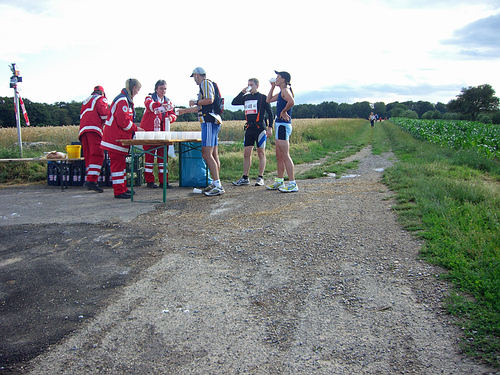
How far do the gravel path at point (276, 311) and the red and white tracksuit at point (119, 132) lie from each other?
2893 mm

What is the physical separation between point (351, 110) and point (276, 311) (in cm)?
15142

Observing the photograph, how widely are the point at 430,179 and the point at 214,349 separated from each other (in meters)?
6.57

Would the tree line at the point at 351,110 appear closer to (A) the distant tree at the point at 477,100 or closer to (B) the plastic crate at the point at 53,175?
(A) the distant tree at the point at 477,100

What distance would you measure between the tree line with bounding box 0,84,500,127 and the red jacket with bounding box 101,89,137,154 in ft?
37.8

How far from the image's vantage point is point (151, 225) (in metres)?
5.56

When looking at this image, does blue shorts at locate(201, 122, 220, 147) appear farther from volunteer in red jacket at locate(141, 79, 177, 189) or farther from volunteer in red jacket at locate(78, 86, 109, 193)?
volunteer in red jacket at locate(78, 86, 109, 193)

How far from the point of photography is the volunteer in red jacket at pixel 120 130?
7.40 m

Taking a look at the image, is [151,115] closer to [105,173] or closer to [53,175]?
[105,173]

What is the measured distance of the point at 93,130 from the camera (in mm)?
8469

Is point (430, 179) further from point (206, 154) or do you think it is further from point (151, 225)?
point (151, 225)

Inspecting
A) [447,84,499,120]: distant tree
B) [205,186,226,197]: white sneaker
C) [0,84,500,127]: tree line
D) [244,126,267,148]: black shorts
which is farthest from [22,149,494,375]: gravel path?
[447,84,499,120]: distant tree

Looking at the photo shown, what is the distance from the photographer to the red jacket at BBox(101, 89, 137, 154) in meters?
7.39

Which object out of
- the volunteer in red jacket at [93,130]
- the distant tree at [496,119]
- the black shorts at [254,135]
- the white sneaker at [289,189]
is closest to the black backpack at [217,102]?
the black shorts at [254,135]

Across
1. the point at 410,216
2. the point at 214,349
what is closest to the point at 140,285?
the point at 214,349
